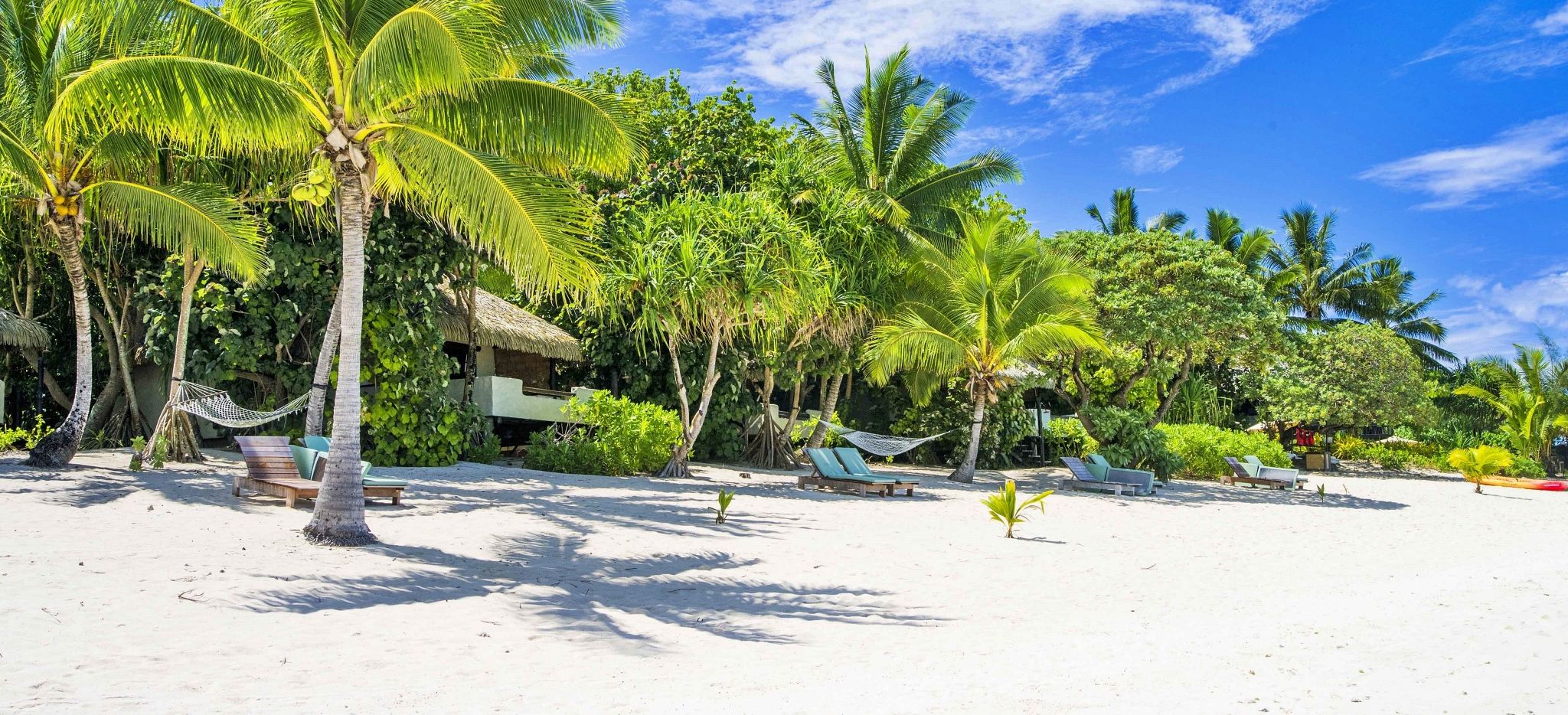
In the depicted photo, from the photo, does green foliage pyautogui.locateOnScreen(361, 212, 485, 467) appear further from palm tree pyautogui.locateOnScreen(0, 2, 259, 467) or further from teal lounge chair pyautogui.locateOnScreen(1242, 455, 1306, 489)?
teal lounge chair pyautogui.locateOnScreen(1242, 455, 1306, 489)

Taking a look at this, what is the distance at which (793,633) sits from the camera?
18.6ft

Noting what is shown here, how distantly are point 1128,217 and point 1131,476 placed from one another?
16.5 meters

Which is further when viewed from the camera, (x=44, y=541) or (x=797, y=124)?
(x=797, y=124)

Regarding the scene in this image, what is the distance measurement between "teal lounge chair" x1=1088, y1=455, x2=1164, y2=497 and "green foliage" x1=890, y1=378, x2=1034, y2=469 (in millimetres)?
3387

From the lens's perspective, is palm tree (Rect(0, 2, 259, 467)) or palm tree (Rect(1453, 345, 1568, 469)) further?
palm tree (Rect(1453, 345, 1568, 469))

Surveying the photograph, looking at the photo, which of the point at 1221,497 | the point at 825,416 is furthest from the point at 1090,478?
the point at 825,416

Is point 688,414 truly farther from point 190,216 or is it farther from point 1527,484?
point 1527,484

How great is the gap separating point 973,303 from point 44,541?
40.1 ft

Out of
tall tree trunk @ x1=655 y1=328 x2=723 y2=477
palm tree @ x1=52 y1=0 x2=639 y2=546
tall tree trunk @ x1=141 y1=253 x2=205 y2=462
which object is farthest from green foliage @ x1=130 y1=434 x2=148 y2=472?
tall tree trunk @ x1=655 y1=328 x2=723 y2=477

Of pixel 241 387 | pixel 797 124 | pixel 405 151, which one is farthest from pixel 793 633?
pixel 797 124

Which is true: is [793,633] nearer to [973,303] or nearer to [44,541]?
[44,541]

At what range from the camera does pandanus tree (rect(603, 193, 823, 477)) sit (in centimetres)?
1300

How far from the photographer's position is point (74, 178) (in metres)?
9.84

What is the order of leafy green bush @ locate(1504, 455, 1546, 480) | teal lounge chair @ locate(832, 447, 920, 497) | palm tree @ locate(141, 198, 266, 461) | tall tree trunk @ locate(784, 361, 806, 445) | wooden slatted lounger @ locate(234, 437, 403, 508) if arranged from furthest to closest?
leafy green bush @ locate(1504, 455, 1546, 480) < tall tree trunk @ locate(784, 361, 806, 445) < teal lounge chair @ locate(832, 447, 920, 497) < palm tree @ locate(141, 198, 266, 461) < wooden slatted lounger @ locate(234, 437, 403, 508)
